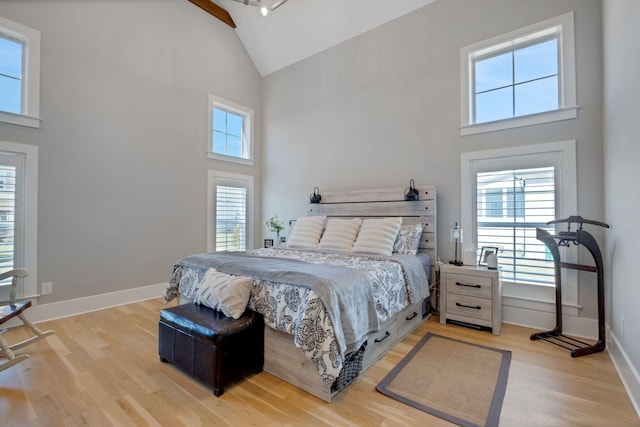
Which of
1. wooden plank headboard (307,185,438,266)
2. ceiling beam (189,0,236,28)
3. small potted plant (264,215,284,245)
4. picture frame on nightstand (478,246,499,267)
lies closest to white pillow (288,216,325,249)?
wooden plank headboard (307,185,438,266)

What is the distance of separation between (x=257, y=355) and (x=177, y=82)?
4203 millimetres

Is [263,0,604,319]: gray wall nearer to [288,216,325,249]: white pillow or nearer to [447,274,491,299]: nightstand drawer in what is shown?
[447,274,491,299]: nightstand drawer

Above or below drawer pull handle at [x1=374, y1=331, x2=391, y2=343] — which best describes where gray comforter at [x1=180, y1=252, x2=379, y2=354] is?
above

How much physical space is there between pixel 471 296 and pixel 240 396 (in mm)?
2395

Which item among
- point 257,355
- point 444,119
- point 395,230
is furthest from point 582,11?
point 257,355

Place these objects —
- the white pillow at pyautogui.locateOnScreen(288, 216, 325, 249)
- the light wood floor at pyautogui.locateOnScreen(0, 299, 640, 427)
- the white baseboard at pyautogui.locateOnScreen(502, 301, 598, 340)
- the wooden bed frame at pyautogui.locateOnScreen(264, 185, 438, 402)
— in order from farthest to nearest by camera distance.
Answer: the white pillow at pyautogui.locateOnScreen(288, 216, 325, 249) → the white baseboard at pyautogui.locateOnScreen(502, 301, 598, 340) → the wooden bed frame at pyautogui.locateOnScreen(264, 185, 438, 402) → the light wood floor at pyautogui.locateOnScreen(0, 299, 640, 427)

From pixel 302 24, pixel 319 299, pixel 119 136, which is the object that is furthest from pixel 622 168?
pixel 119 136

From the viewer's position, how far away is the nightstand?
2.86 meters

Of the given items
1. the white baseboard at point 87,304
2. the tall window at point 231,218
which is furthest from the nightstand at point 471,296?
the white baseboard at point 87,304

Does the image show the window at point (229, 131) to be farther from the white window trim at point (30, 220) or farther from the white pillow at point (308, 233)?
the white window trim at point (30, 220)

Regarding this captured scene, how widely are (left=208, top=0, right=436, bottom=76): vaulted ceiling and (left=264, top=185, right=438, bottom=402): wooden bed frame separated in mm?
2458

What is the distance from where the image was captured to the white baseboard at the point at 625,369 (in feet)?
5.81

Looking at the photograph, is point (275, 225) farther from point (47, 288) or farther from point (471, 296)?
point (471, 296)

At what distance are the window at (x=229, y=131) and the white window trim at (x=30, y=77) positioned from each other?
2.08m
